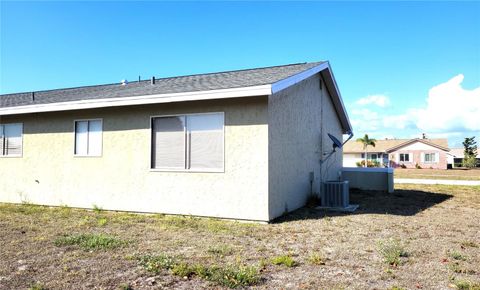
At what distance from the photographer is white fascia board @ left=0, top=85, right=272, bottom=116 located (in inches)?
295

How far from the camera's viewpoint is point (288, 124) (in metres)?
9.16

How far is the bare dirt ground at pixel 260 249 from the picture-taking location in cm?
420

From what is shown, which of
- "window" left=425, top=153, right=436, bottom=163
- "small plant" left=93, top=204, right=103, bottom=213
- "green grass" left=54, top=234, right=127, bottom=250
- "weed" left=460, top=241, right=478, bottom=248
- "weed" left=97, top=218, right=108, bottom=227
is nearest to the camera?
"green grass" left=54, top=234, right=127, bottom=250

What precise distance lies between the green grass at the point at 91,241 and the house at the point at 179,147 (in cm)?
270

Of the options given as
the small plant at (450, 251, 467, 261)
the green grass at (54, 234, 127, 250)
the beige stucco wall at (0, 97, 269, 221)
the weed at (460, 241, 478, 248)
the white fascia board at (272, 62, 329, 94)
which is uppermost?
the white fascia board at (272, 62, 329, 94)

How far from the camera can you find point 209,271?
4453mm

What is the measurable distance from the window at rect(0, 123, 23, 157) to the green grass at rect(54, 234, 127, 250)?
659 cm

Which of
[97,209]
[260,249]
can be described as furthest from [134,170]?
[260,249]

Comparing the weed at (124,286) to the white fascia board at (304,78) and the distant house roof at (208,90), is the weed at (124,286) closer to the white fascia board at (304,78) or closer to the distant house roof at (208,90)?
the distant house roof at (208,90)

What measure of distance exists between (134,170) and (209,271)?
5.55m

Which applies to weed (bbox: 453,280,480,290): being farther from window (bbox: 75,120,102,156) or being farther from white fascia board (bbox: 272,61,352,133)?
window (bbox: 75,120,102,156)

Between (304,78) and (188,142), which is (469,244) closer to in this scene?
(304,78)

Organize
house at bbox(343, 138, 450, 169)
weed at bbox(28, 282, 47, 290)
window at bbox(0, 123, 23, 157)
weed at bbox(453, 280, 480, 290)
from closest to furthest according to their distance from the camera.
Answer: weed at bbox(28, 282, 47, 290) < weed at bbox(453, 280, 480, 290) < window at bbox(0, 123, 23, 157) < house at bbox(343, 138, 450, 169)

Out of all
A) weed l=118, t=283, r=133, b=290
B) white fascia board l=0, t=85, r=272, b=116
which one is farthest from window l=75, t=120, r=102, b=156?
weed l=118, t=283, r=133, b=290
